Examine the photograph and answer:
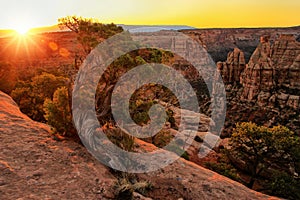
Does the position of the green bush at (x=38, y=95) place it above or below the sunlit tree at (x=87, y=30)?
below

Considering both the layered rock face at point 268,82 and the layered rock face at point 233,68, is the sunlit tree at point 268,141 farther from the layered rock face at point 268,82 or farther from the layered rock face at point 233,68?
the layered rock face at point 233,68

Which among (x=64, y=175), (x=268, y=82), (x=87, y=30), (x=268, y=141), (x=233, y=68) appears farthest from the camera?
(x=233, y=68)

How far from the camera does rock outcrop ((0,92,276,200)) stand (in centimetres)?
816

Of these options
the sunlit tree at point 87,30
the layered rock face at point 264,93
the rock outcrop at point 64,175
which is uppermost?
the sunlit tree at point 87,30

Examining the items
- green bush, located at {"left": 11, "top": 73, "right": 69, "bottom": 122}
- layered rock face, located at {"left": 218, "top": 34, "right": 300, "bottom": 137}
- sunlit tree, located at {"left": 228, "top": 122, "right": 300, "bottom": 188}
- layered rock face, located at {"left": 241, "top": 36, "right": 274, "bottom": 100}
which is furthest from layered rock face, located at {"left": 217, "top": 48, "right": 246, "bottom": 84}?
green bush, located at {"left": 11, "top": 73, "right": 69, "bottom": 122}

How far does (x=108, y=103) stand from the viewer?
42.1 feet

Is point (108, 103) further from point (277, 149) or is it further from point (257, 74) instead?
point (257, 74)

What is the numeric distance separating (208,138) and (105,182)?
71.4 ft

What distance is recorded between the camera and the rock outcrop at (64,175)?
816cm

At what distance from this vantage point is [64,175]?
29.8ft

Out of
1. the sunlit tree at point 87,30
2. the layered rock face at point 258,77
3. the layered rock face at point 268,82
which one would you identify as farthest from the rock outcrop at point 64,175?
the layered rock face at point 258,77

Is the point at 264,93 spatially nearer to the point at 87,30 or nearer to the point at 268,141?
the point at 268,141

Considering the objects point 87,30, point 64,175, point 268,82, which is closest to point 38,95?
point 87,30

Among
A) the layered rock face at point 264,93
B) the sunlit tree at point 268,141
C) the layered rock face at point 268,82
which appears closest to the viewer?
the sunlit tree at point 268,141
